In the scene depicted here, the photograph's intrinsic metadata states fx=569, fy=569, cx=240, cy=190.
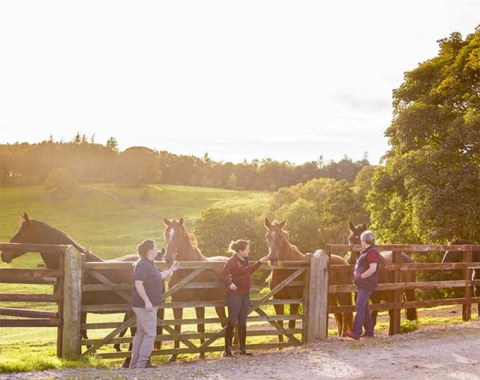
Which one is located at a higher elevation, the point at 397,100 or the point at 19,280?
the point at 397,100

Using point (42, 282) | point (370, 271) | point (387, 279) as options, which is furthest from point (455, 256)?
point (42, 282)

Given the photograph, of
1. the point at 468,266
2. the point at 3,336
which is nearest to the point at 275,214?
the point at 3,336

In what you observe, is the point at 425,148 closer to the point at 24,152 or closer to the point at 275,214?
the point at 275,214

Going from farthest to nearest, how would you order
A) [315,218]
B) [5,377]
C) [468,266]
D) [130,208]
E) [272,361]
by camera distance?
[130,208]
[315,218]
[468,266]
[272,361]
[5,377]

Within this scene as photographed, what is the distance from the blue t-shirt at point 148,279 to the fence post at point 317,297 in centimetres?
388

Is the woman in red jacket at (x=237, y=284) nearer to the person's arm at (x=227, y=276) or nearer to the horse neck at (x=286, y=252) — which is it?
the person's arm at (x=227, y=276)

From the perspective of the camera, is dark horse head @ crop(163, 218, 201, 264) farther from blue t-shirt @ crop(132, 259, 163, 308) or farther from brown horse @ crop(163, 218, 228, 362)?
blue t-shirt @ crop(132, 259, 163, 308)

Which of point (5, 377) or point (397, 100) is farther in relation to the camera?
point (397, 100)

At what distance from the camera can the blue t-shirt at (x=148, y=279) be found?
9.34 m

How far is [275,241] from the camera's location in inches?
487

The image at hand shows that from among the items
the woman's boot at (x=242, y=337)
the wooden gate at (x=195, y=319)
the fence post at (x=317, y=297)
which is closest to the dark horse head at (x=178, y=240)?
the wooden gate at (x=195, y=319)

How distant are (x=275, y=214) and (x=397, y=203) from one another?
39059 mm

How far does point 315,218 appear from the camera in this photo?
62.4 meters

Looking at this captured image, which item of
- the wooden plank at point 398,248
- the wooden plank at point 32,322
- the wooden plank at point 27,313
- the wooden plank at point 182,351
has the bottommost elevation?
the wooden plank at point 182,351
